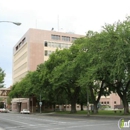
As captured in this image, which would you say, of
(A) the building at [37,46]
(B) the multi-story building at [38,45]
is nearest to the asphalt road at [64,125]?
(A) the building at [37,46]

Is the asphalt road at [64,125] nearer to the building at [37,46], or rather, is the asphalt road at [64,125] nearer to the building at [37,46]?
the building at [37,46]

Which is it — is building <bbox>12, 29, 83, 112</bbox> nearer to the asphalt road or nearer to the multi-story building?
the multi-story building

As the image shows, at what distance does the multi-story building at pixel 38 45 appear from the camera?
105688 mm

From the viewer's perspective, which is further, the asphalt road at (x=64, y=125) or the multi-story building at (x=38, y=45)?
the multi-story building at (x=38, y=45)

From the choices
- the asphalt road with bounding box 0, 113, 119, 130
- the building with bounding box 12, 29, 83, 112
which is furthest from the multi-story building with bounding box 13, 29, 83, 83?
the asphalt road with bounding box 0, 113, 119, 130

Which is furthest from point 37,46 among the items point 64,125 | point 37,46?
point 64,125

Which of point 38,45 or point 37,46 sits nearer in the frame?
point 37,46

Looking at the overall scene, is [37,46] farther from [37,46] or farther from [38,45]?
[38,45]

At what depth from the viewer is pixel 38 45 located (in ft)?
351

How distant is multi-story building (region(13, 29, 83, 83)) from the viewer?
106 m

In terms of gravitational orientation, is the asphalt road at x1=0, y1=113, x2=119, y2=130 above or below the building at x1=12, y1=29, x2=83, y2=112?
below

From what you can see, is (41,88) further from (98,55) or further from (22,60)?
(22,60)

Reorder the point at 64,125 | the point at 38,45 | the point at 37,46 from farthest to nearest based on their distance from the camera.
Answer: the point at 38,45 → the point at 37,46 → the point at 64,125

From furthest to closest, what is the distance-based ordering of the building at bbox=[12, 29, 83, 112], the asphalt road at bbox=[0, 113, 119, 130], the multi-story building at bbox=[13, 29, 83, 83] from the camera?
1. the multi-story building at bbox=[13, 29, 83, 83]
2. the building at bbox=[12, 29, 83, 112]
3. the asphalt road at bbox=[0, 113, 119, 130]
